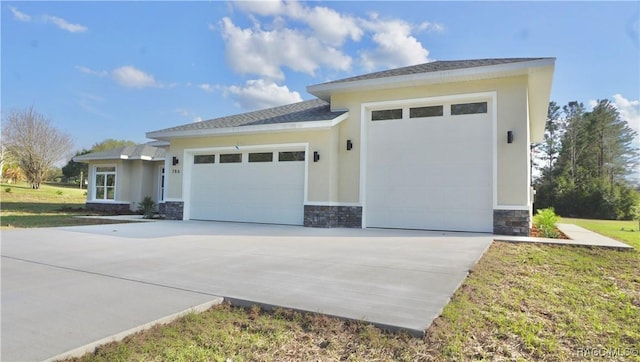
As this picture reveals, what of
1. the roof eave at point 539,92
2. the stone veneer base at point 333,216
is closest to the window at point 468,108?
the roof eave at point 539,92

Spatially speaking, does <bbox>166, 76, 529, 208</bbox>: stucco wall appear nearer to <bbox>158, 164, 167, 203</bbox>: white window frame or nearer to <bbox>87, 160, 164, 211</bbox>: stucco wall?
<bbox>158, 164, 167, 203</bbox>: white window frame

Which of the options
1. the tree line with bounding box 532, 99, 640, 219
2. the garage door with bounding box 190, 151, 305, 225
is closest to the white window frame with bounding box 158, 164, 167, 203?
the garage door with bounding box 190, 151, 305, 225

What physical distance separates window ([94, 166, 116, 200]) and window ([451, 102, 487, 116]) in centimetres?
1751

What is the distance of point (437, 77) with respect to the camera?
10070 mm

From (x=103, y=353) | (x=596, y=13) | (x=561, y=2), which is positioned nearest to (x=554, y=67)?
(x=561, y=2)

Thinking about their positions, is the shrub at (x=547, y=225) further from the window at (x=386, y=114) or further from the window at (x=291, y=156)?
the window at (x=291, y=156)

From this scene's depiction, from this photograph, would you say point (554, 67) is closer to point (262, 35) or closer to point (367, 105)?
point (367, 105)

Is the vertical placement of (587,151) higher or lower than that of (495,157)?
higher

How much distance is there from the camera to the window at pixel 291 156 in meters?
11.9

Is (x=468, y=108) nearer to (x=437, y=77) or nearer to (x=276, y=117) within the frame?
(x=437, y=77)

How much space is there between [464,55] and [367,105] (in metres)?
5.31

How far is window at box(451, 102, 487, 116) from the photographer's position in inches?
396

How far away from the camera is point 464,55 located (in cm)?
1381

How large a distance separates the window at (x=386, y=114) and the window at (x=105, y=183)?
15.2 m
